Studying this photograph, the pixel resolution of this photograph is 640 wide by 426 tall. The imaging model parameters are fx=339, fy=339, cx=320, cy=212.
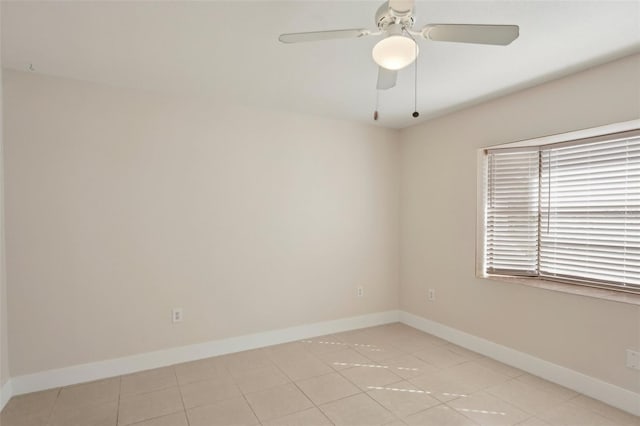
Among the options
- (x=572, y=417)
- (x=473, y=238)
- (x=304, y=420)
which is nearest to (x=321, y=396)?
(x=304, y=420)

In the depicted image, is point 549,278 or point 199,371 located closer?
point 199,371

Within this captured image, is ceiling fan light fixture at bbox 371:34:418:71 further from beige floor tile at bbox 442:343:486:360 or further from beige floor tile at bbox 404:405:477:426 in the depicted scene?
beige floor tile at bbox 442:343:486:360

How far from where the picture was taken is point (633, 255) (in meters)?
2.46

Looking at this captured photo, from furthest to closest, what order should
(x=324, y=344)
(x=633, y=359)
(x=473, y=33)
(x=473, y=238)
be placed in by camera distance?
(x=324, y=344) → (x=473, y=238) → (x=633, y=359) → (x=473, y=33)

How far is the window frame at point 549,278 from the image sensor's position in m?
2.44

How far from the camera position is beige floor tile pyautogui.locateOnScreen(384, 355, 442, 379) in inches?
111

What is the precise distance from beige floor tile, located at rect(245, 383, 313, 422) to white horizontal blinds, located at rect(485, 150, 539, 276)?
2.17 m

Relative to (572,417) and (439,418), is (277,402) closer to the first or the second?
(439,418)

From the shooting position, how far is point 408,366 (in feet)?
9.73

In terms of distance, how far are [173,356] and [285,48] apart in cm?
270

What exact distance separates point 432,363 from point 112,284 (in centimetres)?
284

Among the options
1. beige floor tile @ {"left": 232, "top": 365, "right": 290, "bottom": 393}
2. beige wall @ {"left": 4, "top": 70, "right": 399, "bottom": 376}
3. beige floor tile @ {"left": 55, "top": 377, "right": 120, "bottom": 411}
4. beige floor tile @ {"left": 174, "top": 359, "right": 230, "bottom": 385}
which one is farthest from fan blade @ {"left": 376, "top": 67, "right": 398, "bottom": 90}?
beige floor tile @ {"left": 55, "top": 377, "right": 120, "bottom": 411}

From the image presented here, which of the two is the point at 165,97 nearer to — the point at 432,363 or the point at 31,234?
the point at 31,234

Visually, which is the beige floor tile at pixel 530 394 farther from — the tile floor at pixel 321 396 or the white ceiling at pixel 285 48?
the white ceiling at pixel 285 48
